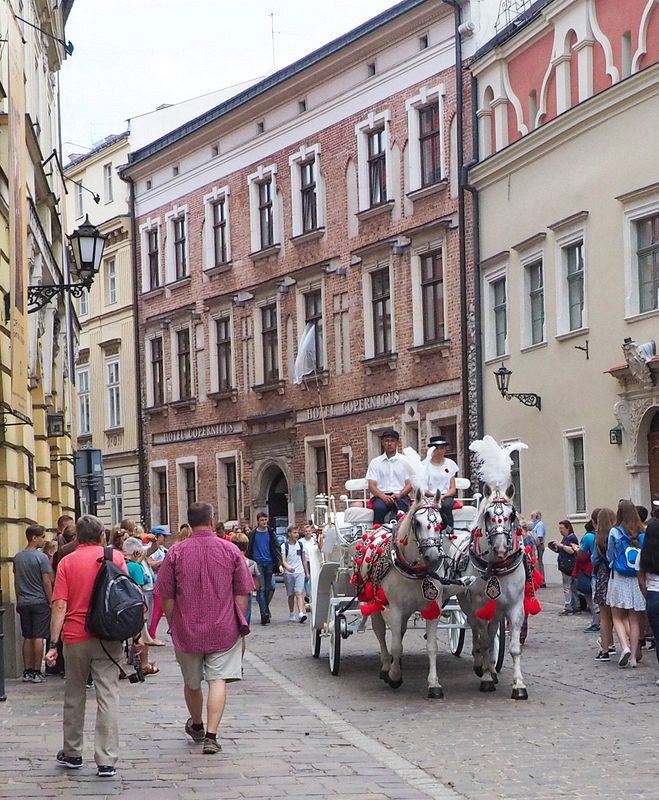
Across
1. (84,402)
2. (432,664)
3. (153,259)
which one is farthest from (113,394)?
(432,664)

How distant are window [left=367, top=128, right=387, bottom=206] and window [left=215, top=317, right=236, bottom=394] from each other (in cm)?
798

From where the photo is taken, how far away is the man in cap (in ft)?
49.5

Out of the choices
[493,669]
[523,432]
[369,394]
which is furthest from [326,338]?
[493,669]

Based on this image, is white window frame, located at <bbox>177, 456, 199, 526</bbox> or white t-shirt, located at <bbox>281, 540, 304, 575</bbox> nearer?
white t-shirt, located at <bbox>281, 540, 304, 575</bbox>

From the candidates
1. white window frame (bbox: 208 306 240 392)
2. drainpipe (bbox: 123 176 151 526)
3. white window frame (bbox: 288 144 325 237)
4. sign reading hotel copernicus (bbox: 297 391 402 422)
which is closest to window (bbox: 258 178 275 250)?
white window frame (bbox: 288 144 325 237)

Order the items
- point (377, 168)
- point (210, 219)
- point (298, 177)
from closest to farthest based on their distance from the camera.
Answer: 1. point (377, 168)
2. point (298, 177)
3. point (210, 219)

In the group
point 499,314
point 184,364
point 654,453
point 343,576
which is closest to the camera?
point 343,576

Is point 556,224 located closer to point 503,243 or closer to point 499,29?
point 503,243

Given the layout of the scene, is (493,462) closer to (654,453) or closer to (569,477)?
(654,453)

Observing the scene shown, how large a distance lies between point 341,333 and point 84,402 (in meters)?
16.2

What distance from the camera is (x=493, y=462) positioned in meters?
13.4

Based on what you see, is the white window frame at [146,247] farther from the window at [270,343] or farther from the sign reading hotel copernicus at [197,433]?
the window at [270,343]

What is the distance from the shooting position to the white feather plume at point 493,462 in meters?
13.3

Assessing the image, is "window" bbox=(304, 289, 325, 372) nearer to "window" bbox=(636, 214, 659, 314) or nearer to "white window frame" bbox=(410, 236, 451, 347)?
"white window frame" bbox=(410, 236, 451, 347)
